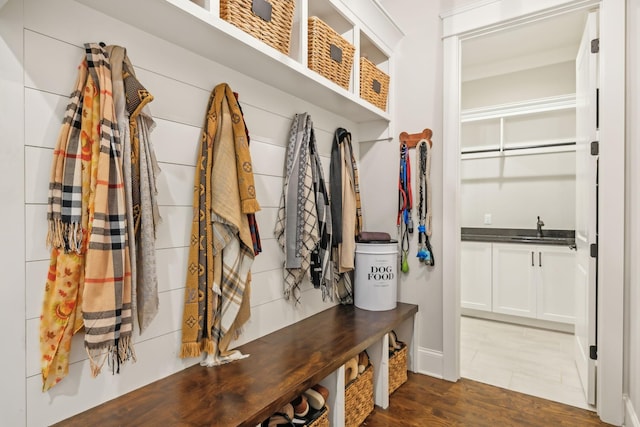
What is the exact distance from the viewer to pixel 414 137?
249 centimetres

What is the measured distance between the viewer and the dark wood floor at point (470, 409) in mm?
1846

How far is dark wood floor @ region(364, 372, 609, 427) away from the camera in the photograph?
1846 mm

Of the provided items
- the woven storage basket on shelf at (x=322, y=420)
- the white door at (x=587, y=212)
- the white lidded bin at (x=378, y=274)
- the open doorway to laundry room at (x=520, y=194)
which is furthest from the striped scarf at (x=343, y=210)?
the white door at (x=587, y=212)

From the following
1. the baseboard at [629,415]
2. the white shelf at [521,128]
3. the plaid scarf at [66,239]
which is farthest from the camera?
the white shelf at [521,128]

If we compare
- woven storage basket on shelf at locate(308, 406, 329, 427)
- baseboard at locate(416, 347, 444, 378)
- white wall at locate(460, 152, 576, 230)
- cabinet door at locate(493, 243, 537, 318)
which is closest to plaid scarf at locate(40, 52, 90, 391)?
woven storage basket on shelf at locate(308, 406, 329, 427)

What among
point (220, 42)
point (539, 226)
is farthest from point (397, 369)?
point (539, 226)

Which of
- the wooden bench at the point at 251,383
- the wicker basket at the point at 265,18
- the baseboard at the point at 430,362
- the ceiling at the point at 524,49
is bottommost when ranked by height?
the baseboard at the point at 430,362

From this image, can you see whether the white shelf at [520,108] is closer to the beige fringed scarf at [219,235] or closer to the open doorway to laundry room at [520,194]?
the open doorway to laundry room at [520,194]

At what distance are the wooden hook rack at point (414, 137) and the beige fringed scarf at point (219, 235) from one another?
4.52ft

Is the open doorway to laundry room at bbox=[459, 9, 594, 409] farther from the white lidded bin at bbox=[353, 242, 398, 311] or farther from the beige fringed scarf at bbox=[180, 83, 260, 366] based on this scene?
the beige fringed scarf at bbox=[180, 83, 260, 366]

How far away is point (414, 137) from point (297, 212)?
114 cm

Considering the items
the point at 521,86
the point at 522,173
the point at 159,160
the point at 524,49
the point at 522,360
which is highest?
the point at 524,49

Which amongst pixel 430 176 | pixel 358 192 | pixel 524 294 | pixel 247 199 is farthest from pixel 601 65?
pixel 524 294

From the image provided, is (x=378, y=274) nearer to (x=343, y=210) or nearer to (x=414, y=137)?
(x=343, y=210)
